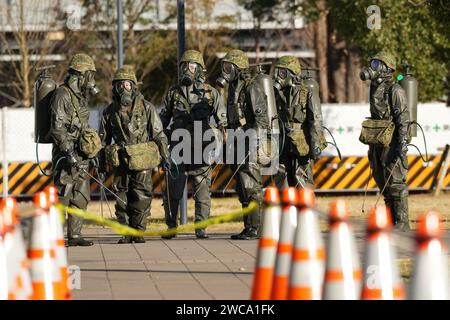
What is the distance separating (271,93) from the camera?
15.9 metres

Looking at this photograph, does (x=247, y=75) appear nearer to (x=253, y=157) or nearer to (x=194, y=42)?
(x=253, y=157)

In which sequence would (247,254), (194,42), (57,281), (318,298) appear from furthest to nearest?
(194,42) < (247,254) < (57,281) < (318,298)

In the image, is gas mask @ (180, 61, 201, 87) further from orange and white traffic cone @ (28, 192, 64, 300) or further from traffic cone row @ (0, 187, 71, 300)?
orange and white traffic cone @ (28, 192, 64, 300)

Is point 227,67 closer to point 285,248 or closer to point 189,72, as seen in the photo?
point 189,72

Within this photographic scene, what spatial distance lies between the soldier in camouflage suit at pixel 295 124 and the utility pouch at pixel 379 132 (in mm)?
548

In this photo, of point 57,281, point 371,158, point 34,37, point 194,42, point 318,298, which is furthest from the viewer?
point 194,42

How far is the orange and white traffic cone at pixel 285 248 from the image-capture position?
8477 millimetres

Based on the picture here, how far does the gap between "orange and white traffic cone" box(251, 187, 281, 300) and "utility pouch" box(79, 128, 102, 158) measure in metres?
6.21

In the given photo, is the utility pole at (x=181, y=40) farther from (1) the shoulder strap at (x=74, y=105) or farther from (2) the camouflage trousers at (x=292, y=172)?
(1) the shoulder strap at (x=74, y=105)

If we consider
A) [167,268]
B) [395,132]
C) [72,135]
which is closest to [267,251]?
[167,268]

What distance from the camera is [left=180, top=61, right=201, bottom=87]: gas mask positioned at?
16.2 meters

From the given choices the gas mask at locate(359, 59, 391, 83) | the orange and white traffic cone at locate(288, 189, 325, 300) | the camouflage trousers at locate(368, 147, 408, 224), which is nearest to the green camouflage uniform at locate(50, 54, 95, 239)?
the gas mask at locate(359, 59, 391, 83)

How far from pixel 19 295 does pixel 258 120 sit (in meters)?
7.94
